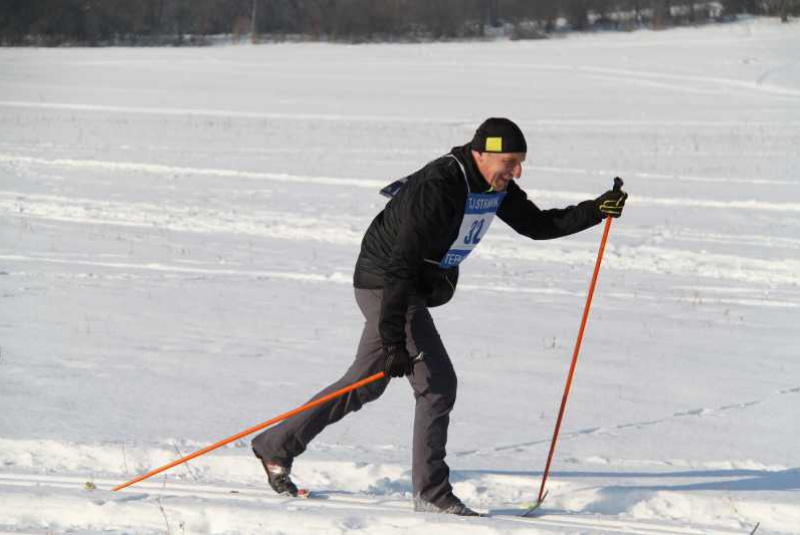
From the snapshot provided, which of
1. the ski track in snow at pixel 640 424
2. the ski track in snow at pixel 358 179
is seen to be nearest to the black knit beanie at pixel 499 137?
the ski track in snow at pixel 640 424

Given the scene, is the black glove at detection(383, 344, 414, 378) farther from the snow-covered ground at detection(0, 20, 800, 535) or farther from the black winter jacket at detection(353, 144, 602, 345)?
the snow-covered ground at detection(0, 20, 800, 535)

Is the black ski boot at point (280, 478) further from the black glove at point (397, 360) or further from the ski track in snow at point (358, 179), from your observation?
the ski track in snow at point (358, 179)

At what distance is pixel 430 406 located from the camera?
14.2 ft

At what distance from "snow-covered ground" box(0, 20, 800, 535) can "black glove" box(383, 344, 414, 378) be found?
22.0 inches

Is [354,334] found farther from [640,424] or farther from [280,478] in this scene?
[280,478]

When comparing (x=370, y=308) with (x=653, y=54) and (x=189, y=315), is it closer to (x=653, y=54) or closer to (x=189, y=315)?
(x=189, y=315)

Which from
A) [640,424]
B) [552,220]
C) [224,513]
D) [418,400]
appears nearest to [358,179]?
[640,424]

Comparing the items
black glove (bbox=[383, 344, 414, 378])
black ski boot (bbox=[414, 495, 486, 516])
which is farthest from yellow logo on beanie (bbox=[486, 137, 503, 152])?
black ski boot (bbox=[414, 495, 486, 516])

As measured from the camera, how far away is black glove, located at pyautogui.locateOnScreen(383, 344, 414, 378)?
4.13 m

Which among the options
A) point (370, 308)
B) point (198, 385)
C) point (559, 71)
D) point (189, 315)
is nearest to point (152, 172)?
point (189, 315)

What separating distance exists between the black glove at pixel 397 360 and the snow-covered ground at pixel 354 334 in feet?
1.83

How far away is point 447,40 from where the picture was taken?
5434 centimetres

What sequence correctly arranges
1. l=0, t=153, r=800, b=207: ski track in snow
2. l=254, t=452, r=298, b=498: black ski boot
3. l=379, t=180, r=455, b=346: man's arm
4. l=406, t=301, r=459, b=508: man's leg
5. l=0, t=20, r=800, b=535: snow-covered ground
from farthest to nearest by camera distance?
l=0, t=153, r=800, b=207: ski track in snow → l=0, t=20, r=800, b=535: snow-covered ground → l=254, t=452, r=298, b=498: black ski boot → l=406, t=301, r=459, b=508: man's leg → l=379, t=180, r=455, b=346: man's arm

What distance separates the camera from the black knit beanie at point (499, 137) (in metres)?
4.10
